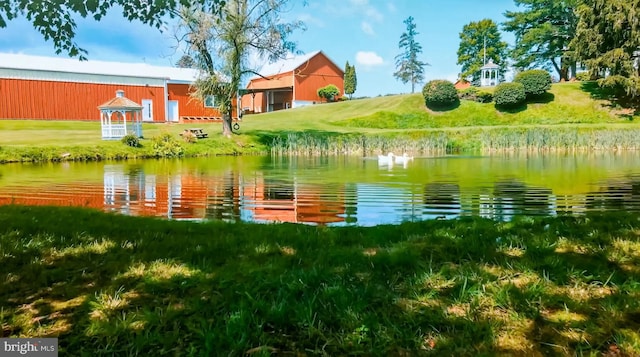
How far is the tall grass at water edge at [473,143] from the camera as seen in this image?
26766 millimetres

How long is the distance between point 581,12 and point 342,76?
30011mm

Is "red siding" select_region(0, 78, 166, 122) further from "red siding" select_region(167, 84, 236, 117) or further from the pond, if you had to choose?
the pond

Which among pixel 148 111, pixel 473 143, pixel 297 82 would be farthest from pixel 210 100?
pixel 473 143

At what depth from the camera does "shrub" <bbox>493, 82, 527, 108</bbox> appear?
43250mm

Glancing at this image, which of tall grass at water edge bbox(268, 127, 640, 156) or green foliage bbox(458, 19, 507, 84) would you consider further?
green foliage bbox(458, 19, 507, 84)

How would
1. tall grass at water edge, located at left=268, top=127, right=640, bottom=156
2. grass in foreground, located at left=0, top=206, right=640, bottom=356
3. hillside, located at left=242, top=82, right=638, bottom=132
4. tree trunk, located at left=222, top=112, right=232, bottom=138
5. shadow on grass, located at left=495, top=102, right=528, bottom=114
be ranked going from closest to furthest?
1. grass in foreground, located at left=0, top=206, right=640, bottom=356
2. tall grass at water edge, located at left=268, top=127, right=640, bottom=156
3. tree trunk, located at left=222, top=112, right=232, bottom=138
4. hillside, located at left=242, top=82, right=638, bottom=132
5. shadow on grass, located at left=495, top=102, right=528, bottom=114

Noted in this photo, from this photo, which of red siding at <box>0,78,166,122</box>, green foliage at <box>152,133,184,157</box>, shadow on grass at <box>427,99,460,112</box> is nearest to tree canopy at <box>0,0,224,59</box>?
green foliage at <box>152,133,184,157</box>

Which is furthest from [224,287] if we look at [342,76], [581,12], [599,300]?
[342,76]

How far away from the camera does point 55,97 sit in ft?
128

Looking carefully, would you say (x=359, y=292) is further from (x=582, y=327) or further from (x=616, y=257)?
(x=616, y=257)

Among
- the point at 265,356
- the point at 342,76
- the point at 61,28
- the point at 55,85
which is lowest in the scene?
the point at 265,356

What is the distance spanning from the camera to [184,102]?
4578 cm

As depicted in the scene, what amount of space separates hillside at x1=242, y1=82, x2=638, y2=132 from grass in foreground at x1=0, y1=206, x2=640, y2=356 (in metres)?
33.7

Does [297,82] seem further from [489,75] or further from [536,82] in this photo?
[536,82]
